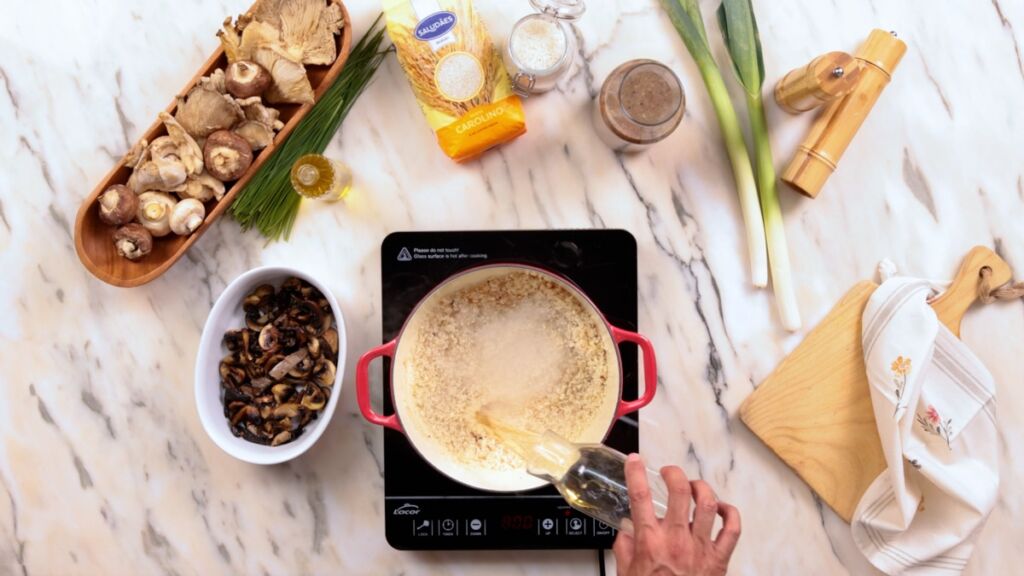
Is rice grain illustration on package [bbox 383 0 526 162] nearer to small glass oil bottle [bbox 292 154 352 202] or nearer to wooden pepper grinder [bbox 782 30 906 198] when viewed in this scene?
small glass oil bottle [bbox 292 154 352 202]

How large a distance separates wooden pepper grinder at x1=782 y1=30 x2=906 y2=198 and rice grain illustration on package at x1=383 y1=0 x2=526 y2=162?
1.29 ft

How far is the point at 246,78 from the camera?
91 cm

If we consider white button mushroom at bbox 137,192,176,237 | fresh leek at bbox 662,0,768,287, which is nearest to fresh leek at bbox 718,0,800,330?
fresh leek at bbox 662,0,768,287

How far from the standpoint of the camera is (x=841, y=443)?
97 cm

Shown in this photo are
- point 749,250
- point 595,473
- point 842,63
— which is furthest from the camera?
point 749,250

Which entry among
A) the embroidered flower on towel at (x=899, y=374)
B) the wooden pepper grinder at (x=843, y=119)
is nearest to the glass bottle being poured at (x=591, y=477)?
the embroidered flower on towel at (x=899, y=374)

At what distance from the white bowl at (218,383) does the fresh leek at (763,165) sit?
0.60 metres

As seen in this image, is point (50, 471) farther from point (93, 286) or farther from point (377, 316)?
point (377, 316)

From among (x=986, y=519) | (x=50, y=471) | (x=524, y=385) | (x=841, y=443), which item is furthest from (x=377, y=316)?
(x=986, y=519)

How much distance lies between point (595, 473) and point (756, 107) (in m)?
0.56

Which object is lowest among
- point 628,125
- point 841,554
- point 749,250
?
point 841,554

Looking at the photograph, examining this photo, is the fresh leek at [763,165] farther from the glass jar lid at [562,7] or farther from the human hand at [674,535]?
the human hand at [674,535]

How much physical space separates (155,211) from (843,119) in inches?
36.3

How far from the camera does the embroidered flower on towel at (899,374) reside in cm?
91
